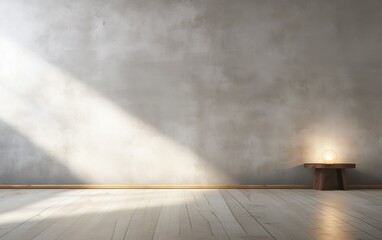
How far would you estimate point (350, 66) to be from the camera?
425 centimetres

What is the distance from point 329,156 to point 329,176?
→ 0.64 feet

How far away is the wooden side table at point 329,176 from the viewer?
3861 millimetres

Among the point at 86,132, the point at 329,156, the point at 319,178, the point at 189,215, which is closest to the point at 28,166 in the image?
the point at 86,132

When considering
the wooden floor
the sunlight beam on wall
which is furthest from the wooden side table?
the sunlight beam on wall

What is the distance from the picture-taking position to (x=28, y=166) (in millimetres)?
4043

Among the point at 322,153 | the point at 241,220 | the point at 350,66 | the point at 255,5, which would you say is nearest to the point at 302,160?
the point at 322,153

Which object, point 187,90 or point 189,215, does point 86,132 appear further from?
point 189,215

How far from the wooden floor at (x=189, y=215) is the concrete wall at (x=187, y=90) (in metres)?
0.49

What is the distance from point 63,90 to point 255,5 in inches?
84.1

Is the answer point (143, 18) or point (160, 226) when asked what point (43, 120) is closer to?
point (143, 18)

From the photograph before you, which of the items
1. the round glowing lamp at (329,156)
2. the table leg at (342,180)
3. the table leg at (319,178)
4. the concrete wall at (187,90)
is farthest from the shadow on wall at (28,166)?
the table leg at (342,180)

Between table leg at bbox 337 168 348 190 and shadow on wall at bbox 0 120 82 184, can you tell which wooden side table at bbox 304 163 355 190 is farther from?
shadow on wall at bbox 0 120 82 184

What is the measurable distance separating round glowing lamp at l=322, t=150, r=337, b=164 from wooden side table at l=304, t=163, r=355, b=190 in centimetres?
9

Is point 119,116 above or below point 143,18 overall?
below
